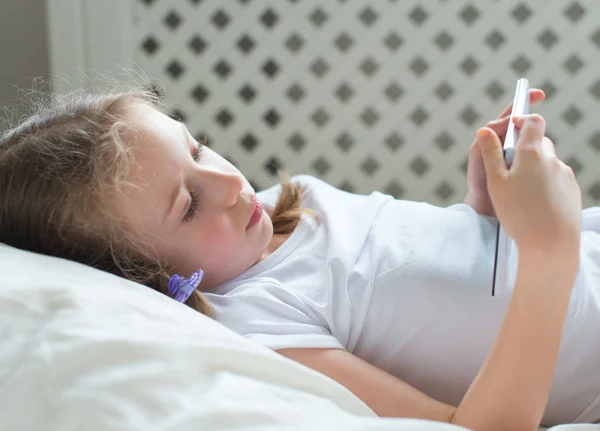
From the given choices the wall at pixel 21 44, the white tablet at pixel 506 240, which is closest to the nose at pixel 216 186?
the white tablet at pixel 506 240

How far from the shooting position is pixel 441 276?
76 centimetres

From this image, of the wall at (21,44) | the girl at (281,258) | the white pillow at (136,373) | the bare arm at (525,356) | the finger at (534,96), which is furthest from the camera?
the wall at (21,44)

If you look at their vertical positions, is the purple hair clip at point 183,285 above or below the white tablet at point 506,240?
below

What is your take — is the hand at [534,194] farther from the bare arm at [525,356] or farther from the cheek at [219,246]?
the cheek at [219,246]

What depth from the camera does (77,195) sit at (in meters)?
0.76

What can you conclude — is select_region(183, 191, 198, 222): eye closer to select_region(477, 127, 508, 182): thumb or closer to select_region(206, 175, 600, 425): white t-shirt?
select_region(206, 175, 600, 425): white t-shirt

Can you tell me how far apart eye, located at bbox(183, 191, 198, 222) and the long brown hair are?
0.05m

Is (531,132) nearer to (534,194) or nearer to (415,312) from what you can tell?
(534,194)

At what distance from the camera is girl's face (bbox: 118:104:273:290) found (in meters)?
0.76

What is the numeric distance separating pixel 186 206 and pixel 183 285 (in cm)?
8

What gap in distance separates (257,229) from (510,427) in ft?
1.11

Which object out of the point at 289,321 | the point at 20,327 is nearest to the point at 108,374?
the point at 20,327

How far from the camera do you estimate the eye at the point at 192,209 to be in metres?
0.78

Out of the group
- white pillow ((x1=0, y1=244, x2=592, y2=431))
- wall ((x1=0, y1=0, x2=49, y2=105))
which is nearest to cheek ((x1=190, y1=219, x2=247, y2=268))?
white pillow ((x1=0, y1=244, x2=592, y2=431))
